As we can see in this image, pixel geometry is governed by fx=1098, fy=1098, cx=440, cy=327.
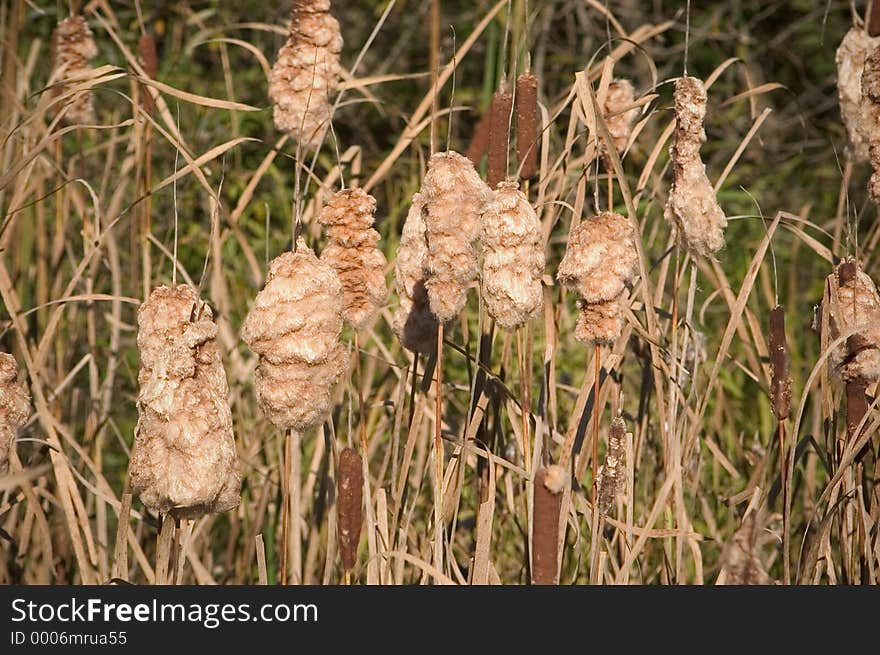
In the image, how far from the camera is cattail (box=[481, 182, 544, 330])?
131 cm

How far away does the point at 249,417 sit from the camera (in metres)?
2.35

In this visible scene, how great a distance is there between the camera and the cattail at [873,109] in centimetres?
157

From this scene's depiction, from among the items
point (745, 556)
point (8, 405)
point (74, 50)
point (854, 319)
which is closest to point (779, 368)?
point (854, 319)

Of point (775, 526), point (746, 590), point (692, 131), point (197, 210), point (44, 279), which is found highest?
point (197, 210)

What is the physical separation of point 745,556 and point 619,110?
0.84m

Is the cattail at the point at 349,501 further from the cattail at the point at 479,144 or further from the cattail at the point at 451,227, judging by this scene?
the cattail at the point at 479,144

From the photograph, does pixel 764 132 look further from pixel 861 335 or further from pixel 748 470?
pixel 861 335

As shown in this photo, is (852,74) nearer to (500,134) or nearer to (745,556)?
(500,134)

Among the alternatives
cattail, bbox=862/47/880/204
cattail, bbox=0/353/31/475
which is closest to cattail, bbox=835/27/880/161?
cattail, bbox=862/47/880/204

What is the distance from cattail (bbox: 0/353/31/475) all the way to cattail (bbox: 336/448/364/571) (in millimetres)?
417

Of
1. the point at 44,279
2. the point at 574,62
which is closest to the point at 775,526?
the point at 44,279

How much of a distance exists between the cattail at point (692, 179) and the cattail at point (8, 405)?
0.90 meters

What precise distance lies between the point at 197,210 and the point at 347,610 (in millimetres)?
2921

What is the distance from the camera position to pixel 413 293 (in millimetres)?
1479
